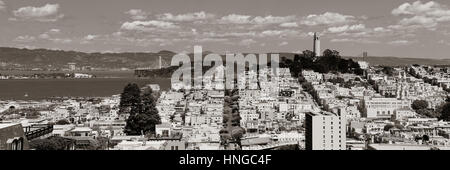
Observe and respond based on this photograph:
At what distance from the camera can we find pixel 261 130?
11820 millimetres

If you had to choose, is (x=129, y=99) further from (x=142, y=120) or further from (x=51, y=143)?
(x=51, y=143)

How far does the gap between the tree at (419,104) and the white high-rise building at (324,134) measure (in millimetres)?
7639

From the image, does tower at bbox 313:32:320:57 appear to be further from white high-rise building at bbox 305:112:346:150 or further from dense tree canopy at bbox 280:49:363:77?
white high-rise building at bbox 305:112:346:150

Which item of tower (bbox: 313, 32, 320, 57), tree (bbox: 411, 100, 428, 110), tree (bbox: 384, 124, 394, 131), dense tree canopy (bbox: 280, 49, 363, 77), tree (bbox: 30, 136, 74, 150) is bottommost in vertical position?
tree (bbox: 384, 124, 394, 131)

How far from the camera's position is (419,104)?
16078 millimetres

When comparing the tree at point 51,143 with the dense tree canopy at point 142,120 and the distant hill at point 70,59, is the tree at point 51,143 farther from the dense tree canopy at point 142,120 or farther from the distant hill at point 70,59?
the distant hill at point 70,59

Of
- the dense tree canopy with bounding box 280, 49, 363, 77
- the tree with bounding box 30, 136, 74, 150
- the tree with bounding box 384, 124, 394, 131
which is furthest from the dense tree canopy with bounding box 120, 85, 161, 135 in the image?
the dense tree canopy with bounding box 280, 49, 363, 77

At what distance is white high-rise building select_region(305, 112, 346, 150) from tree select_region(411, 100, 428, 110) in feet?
25.1

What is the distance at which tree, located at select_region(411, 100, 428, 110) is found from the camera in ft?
52.5

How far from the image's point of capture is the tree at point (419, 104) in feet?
52.5

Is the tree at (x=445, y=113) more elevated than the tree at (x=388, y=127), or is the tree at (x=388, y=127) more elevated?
Answer: the tree at (x=445, y=113)

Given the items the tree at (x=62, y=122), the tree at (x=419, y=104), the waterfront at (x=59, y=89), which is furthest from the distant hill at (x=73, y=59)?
the tree at (x=62, y=122)
